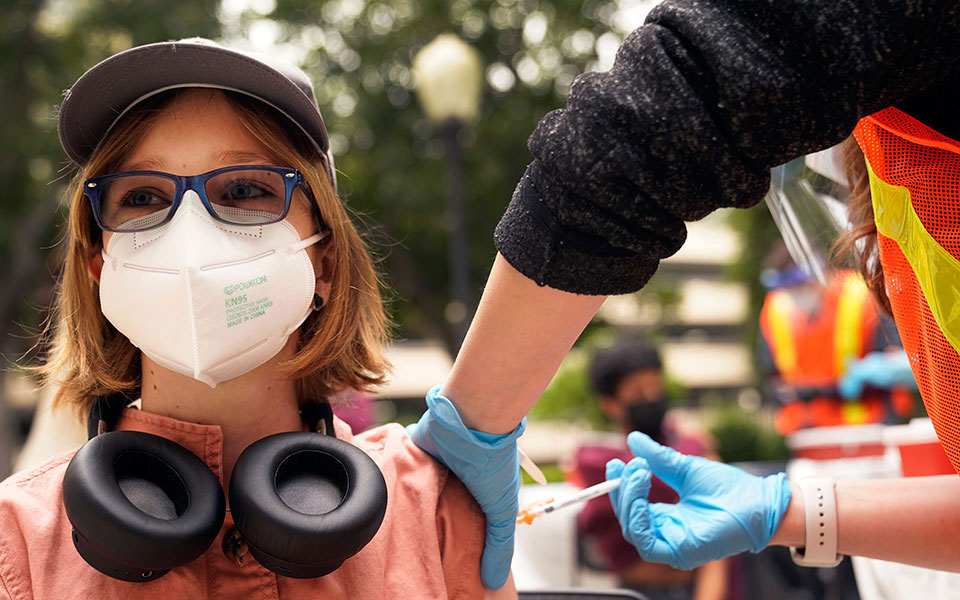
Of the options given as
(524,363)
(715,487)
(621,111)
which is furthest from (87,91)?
(715,487)

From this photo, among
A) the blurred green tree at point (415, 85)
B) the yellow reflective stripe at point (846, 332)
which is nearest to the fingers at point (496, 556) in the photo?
the yellow reflective stripe at point (846, 332)

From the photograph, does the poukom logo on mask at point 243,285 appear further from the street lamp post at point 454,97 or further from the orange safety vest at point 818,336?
the street lamp post at point 454,97

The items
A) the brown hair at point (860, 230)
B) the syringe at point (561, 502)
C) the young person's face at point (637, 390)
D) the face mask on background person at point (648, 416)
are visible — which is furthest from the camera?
the young person's face at point (637, 390)

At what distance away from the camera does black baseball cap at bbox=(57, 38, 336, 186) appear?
5.19ft

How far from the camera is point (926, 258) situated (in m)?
1.30

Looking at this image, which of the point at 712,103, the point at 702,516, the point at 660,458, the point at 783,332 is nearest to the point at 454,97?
the point at 783,332

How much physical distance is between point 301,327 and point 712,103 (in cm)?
104

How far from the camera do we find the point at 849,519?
1872 millimetres

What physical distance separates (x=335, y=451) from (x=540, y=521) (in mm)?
2626

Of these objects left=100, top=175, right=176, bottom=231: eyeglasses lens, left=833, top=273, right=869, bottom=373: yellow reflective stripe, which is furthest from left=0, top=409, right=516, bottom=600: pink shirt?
left=833, top=273, right=869, bottom=373: yellow reflective stripe

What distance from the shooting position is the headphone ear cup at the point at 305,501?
→ 1340mm

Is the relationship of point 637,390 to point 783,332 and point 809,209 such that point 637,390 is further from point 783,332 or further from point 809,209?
point 809,209

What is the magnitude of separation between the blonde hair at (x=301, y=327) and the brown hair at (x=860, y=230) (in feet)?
3.24

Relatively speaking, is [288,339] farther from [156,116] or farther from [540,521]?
[540,521]
